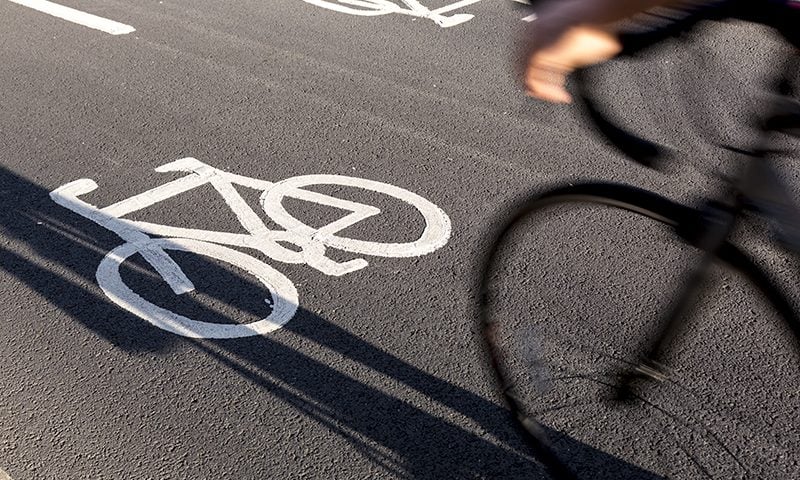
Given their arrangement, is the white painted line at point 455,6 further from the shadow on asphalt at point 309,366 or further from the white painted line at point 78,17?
the shadow on asphalt at point 309,366

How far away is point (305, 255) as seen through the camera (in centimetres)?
525

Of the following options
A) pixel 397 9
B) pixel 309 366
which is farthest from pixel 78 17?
pixel 309 366

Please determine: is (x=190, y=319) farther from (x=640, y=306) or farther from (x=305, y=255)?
(x=640, y=306)

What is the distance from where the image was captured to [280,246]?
5.32 m

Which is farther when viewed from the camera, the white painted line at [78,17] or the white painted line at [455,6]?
the white painted line at [455,6]

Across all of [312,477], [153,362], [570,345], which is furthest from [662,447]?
[153,362]

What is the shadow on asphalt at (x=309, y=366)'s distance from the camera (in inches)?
154

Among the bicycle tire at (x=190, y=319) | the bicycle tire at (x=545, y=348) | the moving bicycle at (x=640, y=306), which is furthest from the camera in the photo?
the bicycle tire at (x=190, y=319)

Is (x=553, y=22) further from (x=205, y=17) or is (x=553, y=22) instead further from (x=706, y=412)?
(x=205, y=17)

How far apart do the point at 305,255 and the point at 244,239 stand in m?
0.36

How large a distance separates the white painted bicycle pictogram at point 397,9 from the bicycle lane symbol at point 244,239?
321 cm

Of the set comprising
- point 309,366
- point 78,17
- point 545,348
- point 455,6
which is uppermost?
point 545,348

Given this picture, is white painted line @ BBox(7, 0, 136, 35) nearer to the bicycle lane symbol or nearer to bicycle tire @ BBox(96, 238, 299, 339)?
the bicycle lane symbol

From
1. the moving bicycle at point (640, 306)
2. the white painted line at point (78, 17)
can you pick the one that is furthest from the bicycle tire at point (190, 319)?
the white painted line at point (78, 17)
